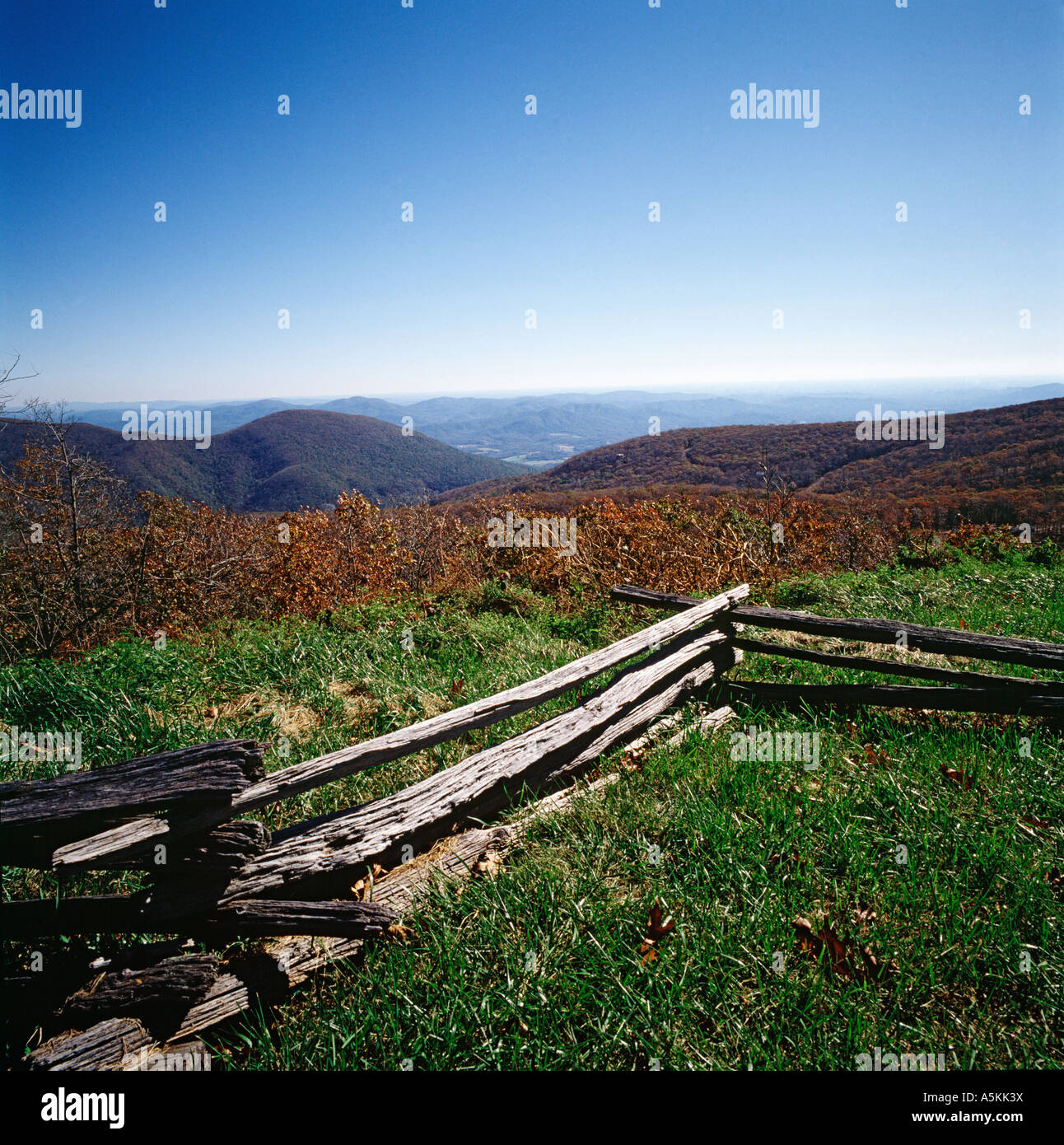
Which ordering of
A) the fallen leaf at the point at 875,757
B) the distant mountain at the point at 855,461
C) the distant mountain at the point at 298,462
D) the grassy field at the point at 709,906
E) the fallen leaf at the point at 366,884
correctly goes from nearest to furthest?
the grassy field at the point at 709,906
the fallen leaf at the point at 366,884
the fallen leaf at the point at 875,757
the distant mountain at the point at 855,461
the distant mountain at the point at 298,462

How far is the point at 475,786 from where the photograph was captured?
2973 mm

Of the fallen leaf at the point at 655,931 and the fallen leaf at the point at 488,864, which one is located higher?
the fallen leaf at the point at 655,931

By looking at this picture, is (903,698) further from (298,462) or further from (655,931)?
(298,462)

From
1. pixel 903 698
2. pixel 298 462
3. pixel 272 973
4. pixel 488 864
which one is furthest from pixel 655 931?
pixel 298 462

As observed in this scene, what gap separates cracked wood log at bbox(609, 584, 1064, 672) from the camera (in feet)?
12.8

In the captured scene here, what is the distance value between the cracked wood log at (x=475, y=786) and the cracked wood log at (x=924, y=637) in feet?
1.80

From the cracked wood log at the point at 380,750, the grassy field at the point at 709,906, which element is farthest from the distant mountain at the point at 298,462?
the cracked wood log at the point at 380,750

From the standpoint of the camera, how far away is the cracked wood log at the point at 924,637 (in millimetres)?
3906

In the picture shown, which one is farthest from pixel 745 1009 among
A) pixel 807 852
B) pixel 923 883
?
pixel 923 883

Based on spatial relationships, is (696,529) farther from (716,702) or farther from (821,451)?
(821,451)

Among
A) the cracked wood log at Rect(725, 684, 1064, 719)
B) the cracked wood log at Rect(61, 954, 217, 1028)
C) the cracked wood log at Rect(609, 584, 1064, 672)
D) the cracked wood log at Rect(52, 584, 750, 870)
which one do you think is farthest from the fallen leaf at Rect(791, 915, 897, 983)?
the cracked wood log at Rect(609, 584, 1064, 672)

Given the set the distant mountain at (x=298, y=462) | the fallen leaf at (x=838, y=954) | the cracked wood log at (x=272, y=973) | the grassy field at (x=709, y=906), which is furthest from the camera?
the distant mountain at (x=298, y=462)

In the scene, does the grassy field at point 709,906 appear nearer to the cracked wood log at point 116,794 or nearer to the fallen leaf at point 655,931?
the fallen leaf at point 655,931
